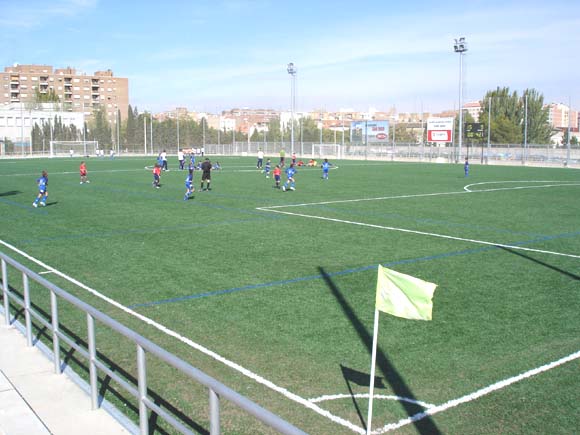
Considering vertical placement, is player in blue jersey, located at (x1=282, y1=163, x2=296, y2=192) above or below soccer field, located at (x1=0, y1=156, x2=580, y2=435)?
above

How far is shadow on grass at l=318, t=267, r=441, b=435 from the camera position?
5574 millimetres

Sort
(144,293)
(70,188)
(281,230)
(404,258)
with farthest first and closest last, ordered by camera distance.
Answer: (70,188) → (281,230) → (404,258) → (144,293)

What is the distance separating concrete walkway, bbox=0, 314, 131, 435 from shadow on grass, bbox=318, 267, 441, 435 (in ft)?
8.79

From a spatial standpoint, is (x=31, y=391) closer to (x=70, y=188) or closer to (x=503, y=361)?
(x=503, y=361)

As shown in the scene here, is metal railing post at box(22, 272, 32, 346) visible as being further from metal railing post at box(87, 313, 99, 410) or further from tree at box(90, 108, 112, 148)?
tree at box(90, 108, 112, 148)

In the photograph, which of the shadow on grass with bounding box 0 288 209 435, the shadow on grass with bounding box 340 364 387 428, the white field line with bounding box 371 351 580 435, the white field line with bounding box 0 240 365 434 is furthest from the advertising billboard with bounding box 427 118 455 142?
the shadow on grass with bounding box 0 288 209 435

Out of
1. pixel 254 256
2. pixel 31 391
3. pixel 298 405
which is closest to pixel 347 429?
pixel 298 405

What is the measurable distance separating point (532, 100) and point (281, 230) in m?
82.1

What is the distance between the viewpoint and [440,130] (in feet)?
230

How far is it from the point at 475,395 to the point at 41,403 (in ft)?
14.9

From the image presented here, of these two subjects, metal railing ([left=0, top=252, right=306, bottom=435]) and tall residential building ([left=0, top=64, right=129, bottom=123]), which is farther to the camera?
tall residential building ([left=0, top=64, right=129, bottom=123])

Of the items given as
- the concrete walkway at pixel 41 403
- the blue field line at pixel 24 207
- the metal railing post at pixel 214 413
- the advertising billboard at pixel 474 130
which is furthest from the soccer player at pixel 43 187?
the advertising billboard at pixel 474 130

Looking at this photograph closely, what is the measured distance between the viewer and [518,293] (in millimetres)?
10320

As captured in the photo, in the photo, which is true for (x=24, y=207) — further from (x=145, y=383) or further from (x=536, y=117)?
(x=536, y=117)
